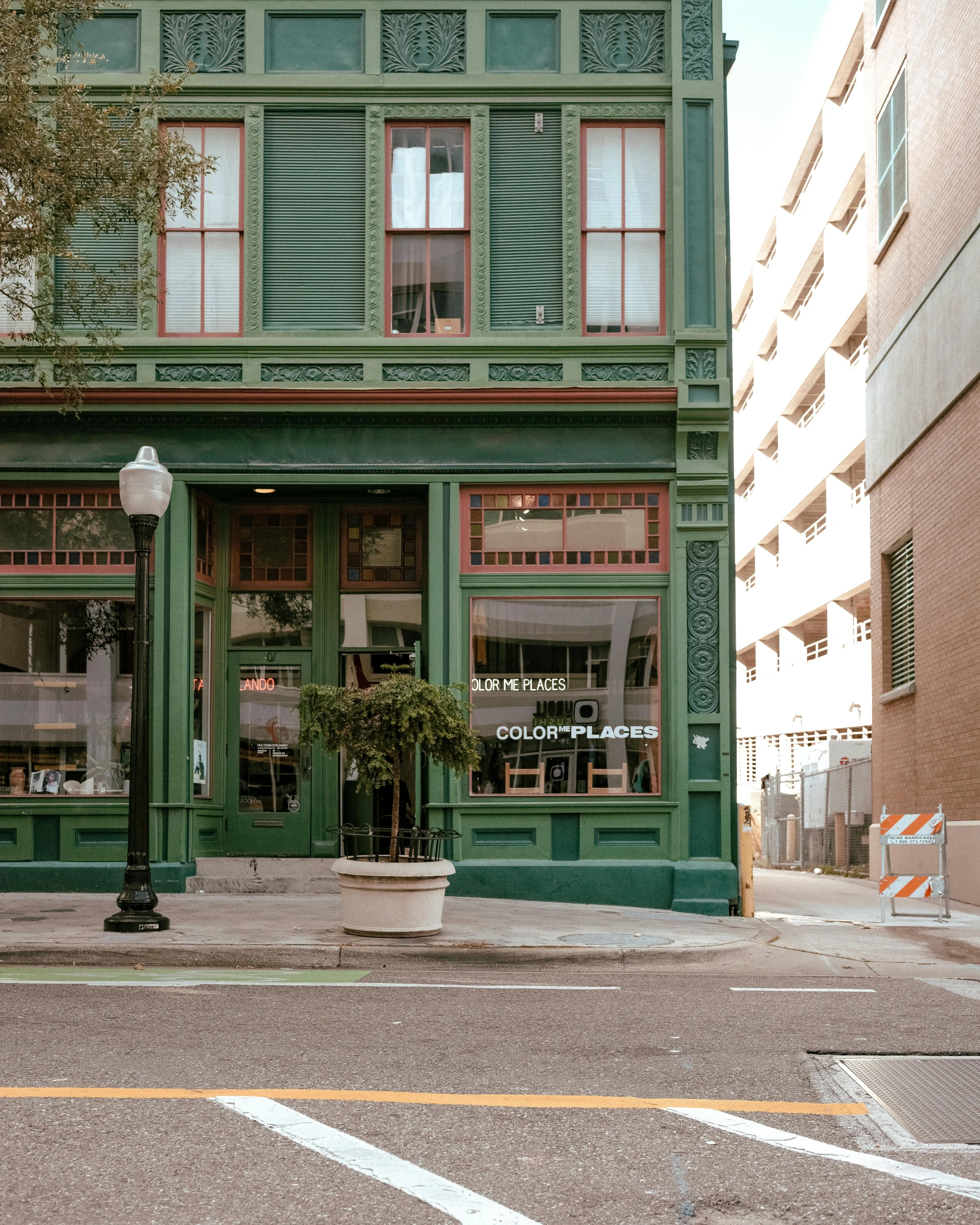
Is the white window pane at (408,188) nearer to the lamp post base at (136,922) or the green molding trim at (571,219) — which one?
the green molding trim at (571,219)

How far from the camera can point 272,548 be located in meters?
15.7

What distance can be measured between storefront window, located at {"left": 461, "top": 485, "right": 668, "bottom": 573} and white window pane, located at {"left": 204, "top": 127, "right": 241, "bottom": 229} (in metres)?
4.05

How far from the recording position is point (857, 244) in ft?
115

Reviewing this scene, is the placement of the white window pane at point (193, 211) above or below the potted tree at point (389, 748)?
above

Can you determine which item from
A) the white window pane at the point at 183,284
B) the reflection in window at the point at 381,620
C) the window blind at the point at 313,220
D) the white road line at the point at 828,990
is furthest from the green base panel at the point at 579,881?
the white window pane at the point at 183,284

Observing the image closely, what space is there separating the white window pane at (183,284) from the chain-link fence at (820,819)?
1514 centimetres

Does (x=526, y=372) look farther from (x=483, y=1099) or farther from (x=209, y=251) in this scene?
(x=483, y=1099)

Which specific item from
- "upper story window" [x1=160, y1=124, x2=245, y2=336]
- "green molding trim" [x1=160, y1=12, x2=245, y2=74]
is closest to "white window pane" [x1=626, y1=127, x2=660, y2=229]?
"upper story window" [x1=160, y1=124, x2=245, y2=336]

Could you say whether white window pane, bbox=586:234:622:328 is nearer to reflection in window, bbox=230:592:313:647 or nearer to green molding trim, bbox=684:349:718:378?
green molding trim, bbox=684:349:718:378

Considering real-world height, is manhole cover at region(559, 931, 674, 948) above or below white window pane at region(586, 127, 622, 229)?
below

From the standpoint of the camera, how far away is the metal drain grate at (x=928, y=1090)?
5.36m

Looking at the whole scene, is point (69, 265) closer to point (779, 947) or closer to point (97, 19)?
point (97, 19)

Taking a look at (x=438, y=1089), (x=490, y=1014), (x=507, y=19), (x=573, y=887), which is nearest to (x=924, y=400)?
(x=507, y=19)

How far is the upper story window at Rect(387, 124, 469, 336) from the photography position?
14984mm
